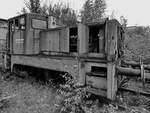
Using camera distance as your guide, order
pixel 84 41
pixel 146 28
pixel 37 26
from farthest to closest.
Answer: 1. pixel 146 28
2. pixel 37 26
3. pixel 84 41

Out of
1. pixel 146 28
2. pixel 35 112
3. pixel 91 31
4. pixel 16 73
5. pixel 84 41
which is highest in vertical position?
pixel 146 28

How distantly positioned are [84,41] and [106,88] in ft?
4.48

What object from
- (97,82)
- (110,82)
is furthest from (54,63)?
(110,82)

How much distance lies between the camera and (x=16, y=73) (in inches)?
242

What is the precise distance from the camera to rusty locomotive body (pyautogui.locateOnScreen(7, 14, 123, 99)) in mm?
3111

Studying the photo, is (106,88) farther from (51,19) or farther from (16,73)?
(16,73)

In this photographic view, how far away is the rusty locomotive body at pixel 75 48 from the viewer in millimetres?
3111

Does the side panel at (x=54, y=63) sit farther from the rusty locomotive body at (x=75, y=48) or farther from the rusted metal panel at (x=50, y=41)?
the rusted metal panel at (x=50, y=41)

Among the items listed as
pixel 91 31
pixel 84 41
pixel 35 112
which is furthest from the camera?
pixel 91 31

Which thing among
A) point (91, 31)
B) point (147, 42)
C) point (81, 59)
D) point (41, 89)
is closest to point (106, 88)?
point (81, 59)

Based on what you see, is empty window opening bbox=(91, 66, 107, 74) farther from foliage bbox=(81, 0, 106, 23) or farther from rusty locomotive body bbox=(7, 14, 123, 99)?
foliage bbox=(81, 0, 106, 23)

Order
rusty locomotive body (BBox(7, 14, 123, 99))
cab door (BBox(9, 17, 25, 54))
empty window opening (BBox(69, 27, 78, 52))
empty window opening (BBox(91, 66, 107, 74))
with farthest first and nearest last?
cab door (BBox(9, 17, 25, 54))
empty window opening (BBox(69, 27, 78, 52))
empty window opening (BBox(91, 66, 107, 74))
rusty locomotive body (BBox(7, 14, 123, 99))

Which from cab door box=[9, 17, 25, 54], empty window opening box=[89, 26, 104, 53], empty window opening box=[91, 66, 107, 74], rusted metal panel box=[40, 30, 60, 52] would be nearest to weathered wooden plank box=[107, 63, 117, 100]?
empty window opening box=[91, 66, 107, 74]

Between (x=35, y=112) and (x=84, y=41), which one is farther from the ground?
(x=84, y=41)
